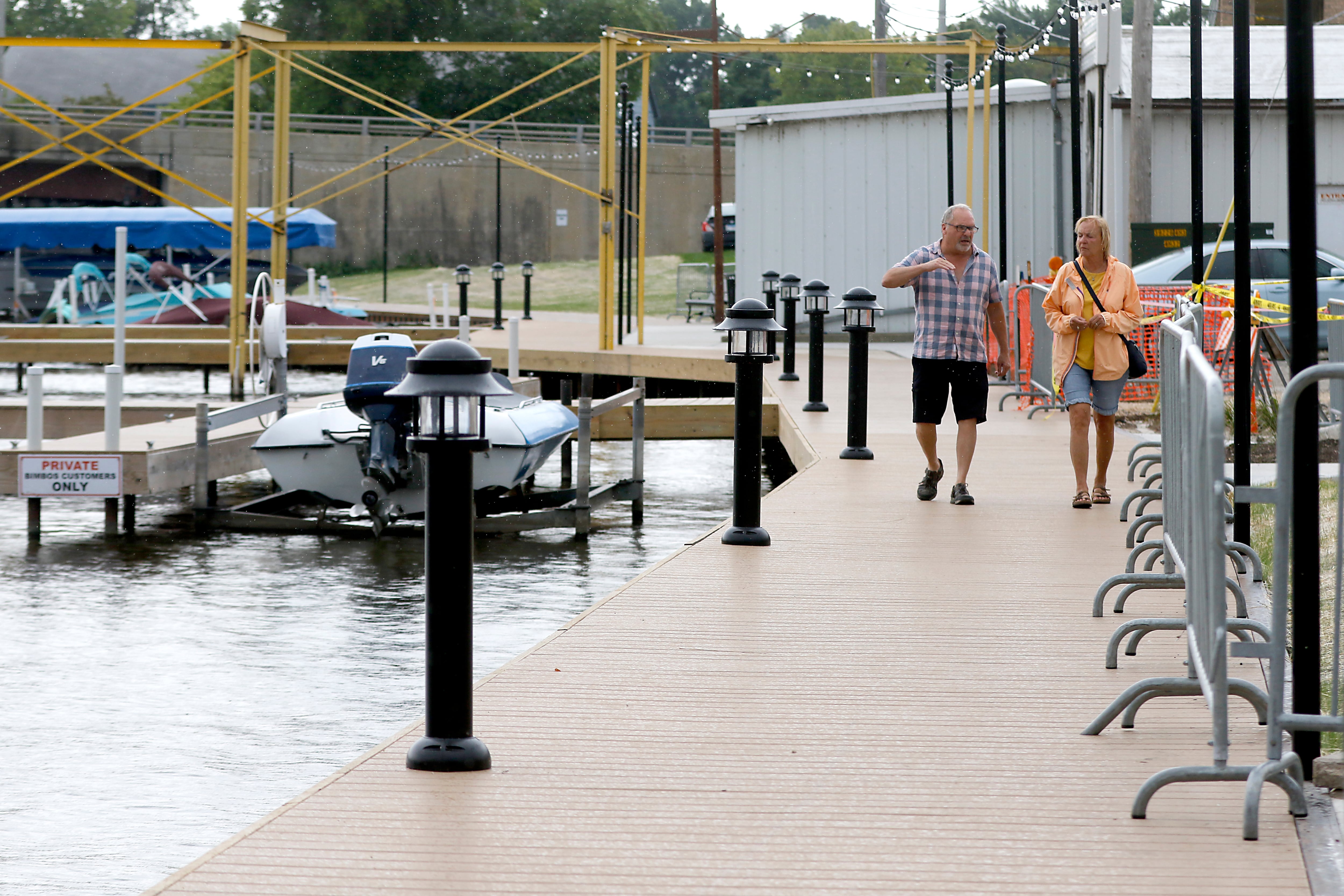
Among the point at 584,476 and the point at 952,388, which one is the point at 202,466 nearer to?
the point at 584,476

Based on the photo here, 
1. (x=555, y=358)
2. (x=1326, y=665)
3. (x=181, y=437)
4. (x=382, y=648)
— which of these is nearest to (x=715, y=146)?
(x=555, y=358)

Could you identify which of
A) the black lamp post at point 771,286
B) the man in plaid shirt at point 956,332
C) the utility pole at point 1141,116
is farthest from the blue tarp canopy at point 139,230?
the man in plaid shirt at point 956,332

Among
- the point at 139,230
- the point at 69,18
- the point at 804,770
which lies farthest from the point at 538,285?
the point at 69,18

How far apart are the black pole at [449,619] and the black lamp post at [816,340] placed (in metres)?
11.1

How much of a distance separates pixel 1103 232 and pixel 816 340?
249 inches

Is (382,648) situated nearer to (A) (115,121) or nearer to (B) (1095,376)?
(B) (1095,376)

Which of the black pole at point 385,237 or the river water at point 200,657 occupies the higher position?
the black pole at point 385,237

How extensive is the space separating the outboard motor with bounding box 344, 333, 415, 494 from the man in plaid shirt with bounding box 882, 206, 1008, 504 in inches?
181

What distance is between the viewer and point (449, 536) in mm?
4406

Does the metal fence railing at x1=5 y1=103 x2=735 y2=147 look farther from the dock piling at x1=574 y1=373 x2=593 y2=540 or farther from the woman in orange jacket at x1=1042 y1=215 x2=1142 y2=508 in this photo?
the woman in orange jacket at x1=1042 y1=215 x2=1142 y2=508

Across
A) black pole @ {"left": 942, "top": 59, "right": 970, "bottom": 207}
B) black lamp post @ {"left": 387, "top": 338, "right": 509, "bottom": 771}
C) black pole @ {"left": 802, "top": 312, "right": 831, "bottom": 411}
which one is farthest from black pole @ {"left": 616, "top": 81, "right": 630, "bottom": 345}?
black lamp post @ {"left": 387, "top": 338, "right": 509, "bottom": 771}

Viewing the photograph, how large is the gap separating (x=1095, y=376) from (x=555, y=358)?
13.5m

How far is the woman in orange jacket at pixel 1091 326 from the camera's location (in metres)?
9.13

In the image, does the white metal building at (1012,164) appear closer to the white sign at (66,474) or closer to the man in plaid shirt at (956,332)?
the man in plaid shirt at (956,332)
